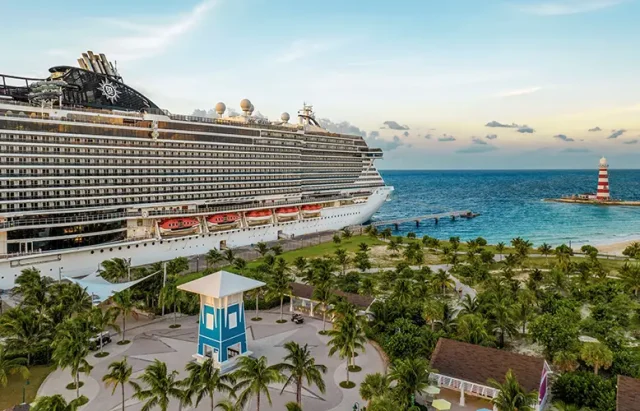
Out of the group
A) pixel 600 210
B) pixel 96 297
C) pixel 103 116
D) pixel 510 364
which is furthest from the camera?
pixel 600 210

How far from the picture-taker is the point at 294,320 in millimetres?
37531

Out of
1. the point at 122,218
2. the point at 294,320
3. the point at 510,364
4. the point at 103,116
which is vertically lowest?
the point at 294,320

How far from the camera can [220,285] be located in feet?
94.2

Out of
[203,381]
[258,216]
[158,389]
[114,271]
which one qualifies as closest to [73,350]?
[158,389]

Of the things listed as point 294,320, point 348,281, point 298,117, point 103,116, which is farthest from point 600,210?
point 103,116

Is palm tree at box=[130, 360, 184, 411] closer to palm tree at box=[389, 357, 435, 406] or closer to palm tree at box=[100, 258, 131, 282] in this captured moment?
palm tree at box=[389, 357, 435, 406]

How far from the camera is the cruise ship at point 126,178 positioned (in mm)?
45531

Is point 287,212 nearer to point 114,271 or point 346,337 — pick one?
point 114,271

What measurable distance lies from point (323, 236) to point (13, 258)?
4255 cm

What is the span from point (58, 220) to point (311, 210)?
40.6m

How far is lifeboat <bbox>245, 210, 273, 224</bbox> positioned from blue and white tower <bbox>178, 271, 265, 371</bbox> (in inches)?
1521

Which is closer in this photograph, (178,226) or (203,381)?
(203,381)

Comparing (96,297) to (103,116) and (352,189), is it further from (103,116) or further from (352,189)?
(352,189)

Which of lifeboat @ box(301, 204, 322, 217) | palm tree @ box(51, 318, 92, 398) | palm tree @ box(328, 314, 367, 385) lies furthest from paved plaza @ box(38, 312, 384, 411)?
lifeboat @ box(301, 204, 322, 217)
